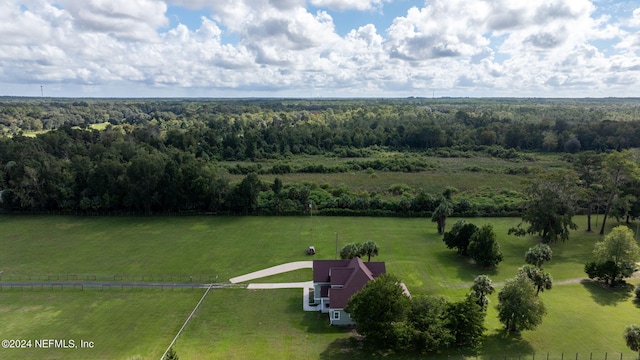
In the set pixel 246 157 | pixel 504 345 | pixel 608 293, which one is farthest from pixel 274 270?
pixel 246 157

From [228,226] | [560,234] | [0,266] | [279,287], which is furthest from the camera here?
[228,226]

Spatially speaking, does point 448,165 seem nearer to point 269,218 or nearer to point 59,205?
point 269,218

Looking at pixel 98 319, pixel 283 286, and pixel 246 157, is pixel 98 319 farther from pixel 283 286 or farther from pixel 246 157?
pixel 246 157

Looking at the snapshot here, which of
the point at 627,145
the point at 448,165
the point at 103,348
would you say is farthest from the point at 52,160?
the point at 627,145

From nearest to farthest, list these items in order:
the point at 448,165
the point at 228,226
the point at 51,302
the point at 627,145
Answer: the point at 51,302 → the point at 228,226 → the point at 448,165 → the point at 627,145

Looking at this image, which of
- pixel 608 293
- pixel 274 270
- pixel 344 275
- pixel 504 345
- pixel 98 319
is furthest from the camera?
pixel 274 270

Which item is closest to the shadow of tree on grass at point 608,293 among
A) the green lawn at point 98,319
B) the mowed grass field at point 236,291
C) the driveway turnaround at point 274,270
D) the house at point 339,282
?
the mowed grass field at point 236,291
